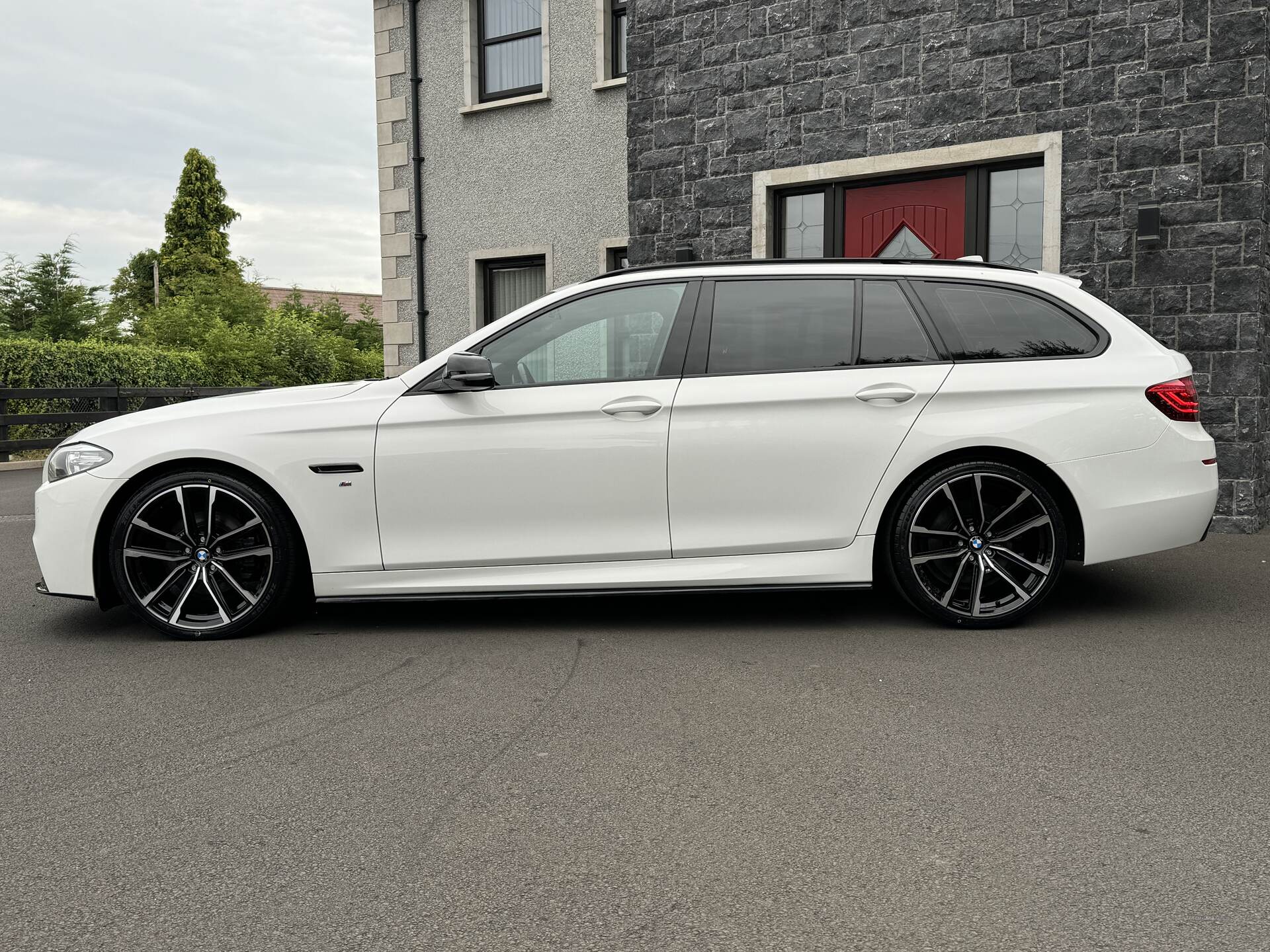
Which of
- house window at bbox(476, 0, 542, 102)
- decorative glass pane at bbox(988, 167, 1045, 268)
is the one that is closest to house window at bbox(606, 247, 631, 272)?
house window at bbox(476, 0, 542, 102)

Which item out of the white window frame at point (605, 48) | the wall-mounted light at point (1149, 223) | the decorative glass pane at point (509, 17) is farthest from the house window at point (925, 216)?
the decorative glass pane at point (509, 17)

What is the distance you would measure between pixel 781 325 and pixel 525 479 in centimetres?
143

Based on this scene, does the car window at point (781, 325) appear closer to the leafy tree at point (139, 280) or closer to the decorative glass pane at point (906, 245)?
the decorative glass pane at point (906, 245)

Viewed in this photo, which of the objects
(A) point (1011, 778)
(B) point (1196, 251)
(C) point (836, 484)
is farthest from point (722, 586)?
(B) point (1196, 251)

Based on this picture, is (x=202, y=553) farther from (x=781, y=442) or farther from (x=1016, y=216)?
(x=1016, y=216)

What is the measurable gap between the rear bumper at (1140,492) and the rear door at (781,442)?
85cm

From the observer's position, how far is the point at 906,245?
10.5 m

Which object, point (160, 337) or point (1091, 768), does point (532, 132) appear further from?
point (160, 337)

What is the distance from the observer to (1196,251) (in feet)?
29.3

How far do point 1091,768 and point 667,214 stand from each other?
8.87m

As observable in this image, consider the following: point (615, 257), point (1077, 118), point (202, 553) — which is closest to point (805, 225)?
point (1077, 118)

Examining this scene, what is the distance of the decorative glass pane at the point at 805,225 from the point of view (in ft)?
36.0

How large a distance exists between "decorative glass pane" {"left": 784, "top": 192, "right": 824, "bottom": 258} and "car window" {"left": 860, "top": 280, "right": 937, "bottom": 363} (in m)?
5.49

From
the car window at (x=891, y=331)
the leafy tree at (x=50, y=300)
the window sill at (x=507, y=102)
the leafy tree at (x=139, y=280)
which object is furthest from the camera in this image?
the leafy tree at (x=139, y=280)
